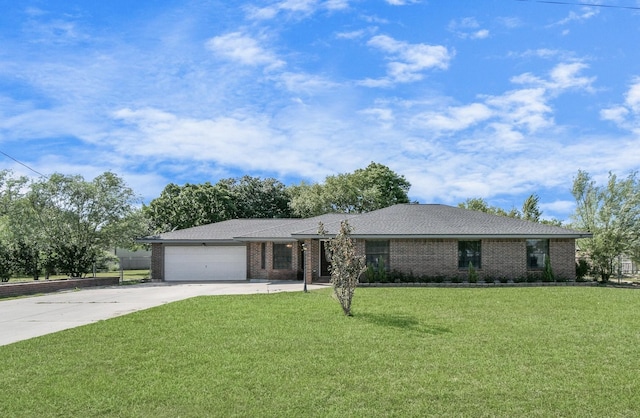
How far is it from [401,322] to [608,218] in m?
22.8

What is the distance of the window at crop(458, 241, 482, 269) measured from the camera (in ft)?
72.5

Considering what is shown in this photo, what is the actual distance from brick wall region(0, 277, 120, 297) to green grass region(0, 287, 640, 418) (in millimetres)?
12144

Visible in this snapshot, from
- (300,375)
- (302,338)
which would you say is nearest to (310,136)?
(302,338)

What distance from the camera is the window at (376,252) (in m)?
22.2

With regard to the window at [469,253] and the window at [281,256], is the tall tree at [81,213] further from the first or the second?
the window at [469,253]

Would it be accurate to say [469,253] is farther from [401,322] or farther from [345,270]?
[401,322]

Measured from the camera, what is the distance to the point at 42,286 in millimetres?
21953

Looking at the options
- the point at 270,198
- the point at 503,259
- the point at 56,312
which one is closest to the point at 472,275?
the point at 503,259

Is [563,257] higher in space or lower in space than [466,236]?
lower

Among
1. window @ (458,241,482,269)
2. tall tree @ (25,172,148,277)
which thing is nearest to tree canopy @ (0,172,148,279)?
tall tree @ (25,172,148,277)

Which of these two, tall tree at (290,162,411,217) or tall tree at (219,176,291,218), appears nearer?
tall tree at (290,162,411,217)

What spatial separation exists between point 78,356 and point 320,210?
38.3m

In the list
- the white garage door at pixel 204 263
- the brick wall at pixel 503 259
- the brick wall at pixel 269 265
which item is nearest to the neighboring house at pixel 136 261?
the white garage door at pixel 204 263

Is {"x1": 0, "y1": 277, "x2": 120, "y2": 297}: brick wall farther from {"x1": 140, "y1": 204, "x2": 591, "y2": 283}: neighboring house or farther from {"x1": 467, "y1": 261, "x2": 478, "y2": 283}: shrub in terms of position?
{"x1": 467, "y1": 261, "x2": 478, "y2": 283}: shrub
